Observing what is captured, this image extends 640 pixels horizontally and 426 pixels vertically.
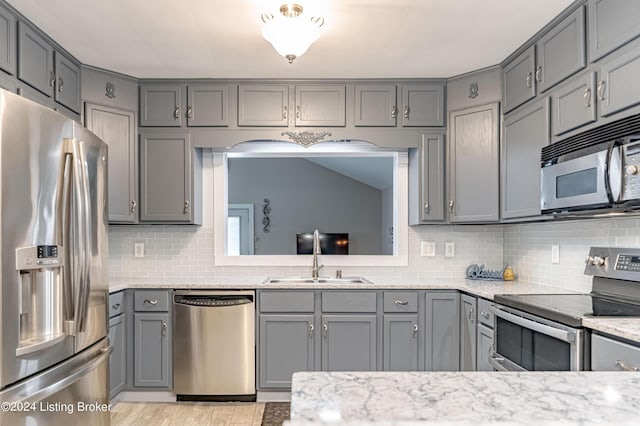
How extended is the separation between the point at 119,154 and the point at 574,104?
290 centimetres

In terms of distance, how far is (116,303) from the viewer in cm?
288

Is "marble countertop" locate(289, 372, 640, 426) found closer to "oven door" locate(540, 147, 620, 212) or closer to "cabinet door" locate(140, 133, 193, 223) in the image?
"oven door" locate(540, 147, 620, 212)

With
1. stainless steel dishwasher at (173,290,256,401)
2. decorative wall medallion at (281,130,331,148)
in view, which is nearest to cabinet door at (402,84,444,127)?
decorative wall medallion at (281,130,331,148)

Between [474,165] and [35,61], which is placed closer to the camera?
[35,61]

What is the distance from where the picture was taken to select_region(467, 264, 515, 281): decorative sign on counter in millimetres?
3248

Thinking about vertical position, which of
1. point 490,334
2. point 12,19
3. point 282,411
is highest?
point 12,19

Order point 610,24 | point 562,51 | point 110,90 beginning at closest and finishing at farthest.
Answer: point 610,24, point 562,51, point 110,90

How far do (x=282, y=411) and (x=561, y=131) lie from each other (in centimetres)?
242

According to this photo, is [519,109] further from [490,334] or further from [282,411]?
[282,411]

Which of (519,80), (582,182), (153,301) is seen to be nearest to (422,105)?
(519,80)

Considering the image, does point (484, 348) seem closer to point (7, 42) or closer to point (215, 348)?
point (215, 348)

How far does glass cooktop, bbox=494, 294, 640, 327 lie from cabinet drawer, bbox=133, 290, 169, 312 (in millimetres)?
2172

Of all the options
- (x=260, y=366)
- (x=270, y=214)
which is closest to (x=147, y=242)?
(x=270, y=214)

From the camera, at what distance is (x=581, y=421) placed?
24.6 inches
